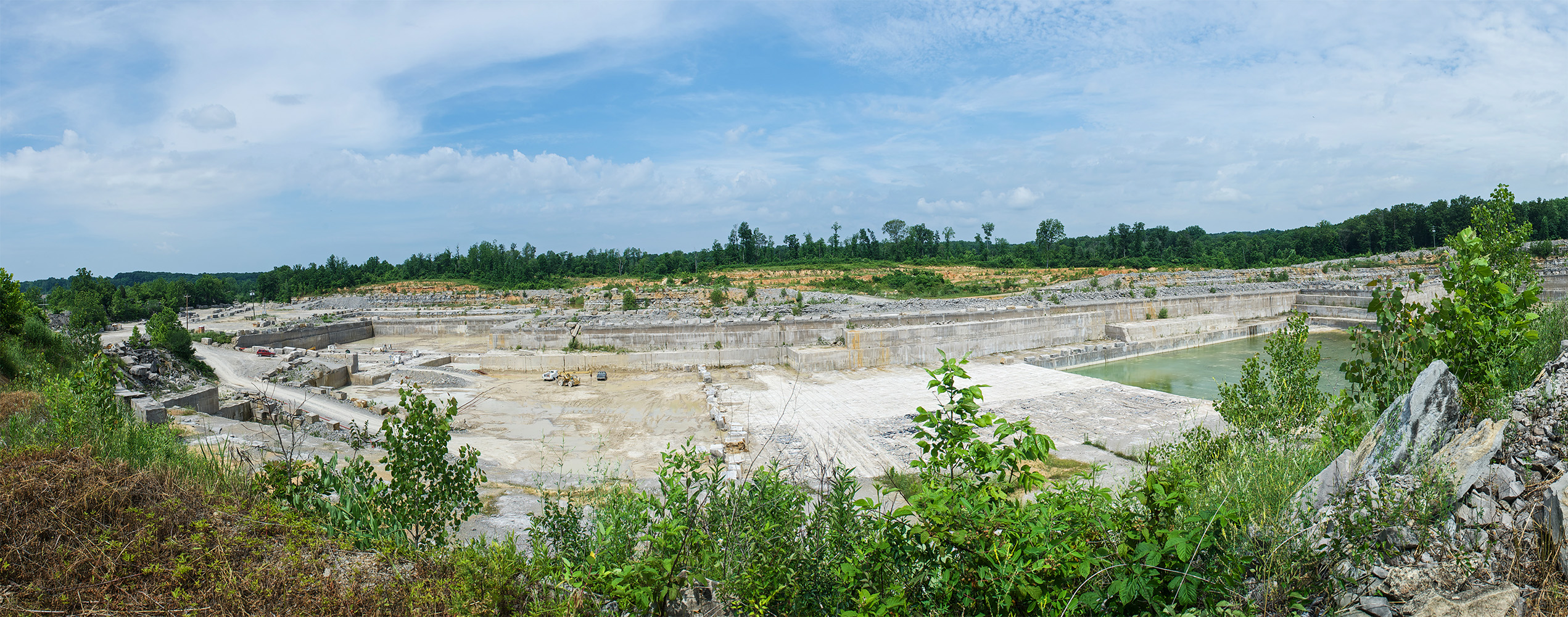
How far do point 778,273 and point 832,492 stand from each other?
193 feet

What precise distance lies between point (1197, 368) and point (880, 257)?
5699cm

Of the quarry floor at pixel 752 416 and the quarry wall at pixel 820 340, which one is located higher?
the quarry wall at pixel 820 340

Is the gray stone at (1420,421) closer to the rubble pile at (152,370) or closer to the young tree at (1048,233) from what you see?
the rubble pile at (152,370)

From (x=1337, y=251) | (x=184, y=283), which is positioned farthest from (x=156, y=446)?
(x=1337, y=251)

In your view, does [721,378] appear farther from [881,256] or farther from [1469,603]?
[881,256]

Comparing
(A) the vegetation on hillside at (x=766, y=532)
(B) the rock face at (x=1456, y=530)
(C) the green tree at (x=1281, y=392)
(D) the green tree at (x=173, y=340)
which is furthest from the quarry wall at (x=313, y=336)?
(B) the rock face at (x=1456, y=530)

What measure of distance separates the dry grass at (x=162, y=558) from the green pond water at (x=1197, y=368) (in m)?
17.9

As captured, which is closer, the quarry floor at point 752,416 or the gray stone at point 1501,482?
the gray stone at point 1501,482

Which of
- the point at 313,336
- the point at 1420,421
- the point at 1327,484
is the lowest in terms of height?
the point at 313,336

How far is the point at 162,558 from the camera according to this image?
334cm

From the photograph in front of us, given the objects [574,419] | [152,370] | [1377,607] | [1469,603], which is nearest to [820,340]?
[574,419]

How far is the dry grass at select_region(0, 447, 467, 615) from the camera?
10.0 ft

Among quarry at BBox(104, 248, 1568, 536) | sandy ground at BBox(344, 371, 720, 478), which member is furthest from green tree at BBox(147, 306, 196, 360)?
sandy ground at BBox(344, 371, 720, 478)

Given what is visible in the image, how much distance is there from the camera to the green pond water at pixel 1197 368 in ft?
61.2
